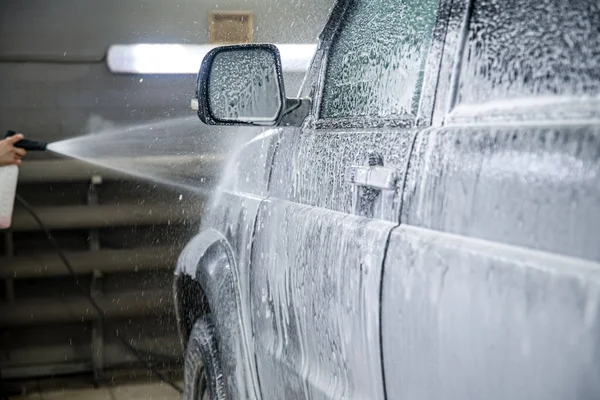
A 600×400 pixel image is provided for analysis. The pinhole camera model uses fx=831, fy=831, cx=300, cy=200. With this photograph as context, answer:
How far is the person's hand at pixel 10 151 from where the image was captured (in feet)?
14.9

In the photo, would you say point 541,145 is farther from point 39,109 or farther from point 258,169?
point 39,109

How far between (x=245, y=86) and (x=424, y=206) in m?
1.01

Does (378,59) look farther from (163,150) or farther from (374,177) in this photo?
(163,150)

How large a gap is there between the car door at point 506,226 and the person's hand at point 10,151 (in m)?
3.49

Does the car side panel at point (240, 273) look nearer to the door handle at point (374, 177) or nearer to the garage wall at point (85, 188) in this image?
the door handle at point (374, 177)

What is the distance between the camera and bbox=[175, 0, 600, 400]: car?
1136 millimetres

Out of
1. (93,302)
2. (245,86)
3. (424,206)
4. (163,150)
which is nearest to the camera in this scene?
(424,206)

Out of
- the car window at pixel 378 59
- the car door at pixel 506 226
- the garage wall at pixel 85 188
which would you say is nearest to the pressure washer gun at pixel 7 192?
the garage wall at pixel 85 188

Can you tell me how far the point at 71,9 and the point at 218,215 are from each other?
3.52 m

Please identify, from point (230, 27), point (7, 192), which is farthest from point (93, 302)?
point (230, 27)

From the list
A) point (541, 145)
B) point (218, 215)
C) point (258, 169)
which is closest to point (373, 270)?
point (541, 145)

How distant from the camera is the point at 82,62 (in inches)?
234

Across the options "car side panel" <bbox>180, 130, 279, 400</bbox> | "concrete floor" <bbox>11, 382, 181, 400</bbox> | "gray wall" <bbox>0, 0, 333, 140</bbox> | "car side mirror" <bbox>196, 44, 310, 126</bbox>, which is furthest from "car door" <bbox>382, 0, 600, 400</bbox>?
"gray wall" <bbox>0, 0, 333, 140</bbox>

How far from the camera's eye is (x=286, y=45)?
20.0 feet
